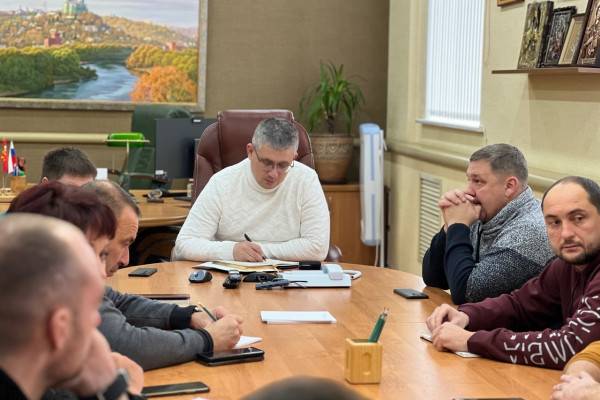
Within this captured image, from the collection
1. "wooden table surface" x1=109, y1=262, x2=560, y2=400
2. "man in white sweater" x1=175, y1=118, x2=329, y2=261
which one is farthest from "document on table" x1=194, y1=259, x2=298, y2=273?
"man in white sweater" x1=175, y1=118, x2=329, y2=261

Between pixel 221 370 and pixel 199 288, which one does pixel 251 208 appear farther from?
pixel 221 370

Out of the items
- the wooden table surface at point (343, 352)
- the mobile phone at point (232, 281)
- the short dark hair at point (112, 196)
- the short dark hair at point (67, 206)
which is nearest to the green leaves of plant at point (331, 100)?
the wooden table surface at point (343, 352)

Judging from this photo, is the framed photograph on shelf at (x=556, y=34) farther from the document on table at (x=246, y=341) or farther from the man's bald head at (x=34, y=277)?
the man's bald head at (x=34, y=277)

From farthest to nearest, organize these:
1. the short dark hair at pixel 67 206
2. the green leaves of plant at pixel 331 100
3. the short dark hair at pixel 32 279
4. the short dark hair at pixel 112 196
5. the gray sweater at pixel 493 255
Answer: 1. the green leaves of plant at pixel 331 100
2. the gray sweater at pixel 493 255
3. the short dark hair at pixel 112 196
4. the short dark hair at pixel 67 206
5. the short dark hair at pixel 32 279

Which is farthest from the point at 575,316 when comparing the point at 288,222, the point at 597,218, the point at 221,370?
the point at 288,222

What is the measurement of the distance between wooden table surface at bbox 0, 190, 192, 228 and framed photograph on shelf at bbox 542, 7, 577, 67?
→ 2.03 m

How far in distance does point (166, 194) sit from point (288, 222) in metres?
1.86

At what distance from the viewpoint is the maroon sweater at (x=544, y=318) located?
2.49 m

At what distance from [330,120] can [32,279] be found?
6.24 metres

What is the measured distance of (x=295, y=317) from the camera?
297cm

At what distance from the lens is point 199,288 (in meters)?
3.45

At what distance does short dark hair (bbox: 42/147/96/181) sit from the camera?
417 cm

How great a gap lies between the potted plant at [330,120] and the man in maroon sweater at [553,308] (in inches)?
171

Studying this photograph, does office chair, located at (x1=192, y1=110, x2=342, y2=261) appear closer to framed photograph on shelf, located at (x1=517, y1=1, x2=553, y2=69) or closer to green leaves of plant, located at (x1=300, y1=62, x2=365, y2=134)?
framed photograph on shelf, located at (x1=517, y1=1, x2=553, y2=69)
